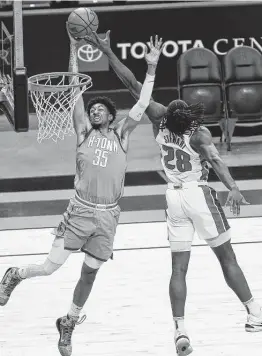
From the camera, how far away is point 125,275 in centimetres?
821

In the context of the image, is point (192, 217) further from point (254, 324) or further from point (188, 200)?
point (254, 324)

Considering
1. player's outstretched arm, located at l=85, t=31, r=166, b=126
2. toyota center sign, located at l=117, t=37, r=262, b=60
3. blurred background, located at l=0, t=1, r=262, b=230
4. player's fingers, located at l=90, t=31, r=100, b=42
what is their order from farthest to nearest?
toyota center sign, located at l=117, t=37, r=262, b=60 < blurred background, located at l=0, t=1, r=262, b=230 < player's fingers, located at l=90, t=31, r=100, b=42 < player's outstretched arm, located at l=85, t=31, r=166, b=126

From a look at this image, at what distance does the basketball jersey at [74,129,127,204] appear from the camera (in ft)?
21.2

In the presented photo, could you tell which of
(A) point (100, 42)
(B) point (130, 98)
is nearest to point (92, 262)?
(A) point (100, 42)

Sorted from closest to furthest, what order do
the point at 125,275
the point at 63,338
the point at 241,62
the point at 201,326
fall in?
the point at 63,338 < the point at 201,326 < the point at 125,275 < the point at 241,62

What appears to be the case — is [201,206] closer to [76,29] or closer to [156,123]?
[156,123]

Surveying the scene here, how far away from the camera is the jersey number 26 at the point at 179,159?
6.52m

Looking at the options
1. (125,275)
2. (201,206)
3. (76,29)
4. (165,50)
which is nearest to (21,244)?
(125,275)

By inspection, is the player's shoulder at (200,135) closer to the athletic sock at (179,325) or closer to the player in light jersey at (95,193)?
the player in light jersey at (95,193)

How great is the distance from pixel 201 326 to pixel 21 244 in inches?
109

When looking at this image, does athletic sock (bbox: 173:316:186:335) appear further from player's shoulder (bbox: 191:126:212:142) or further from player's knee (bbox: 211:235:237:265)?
player's shoulder (bbox: 191:126:212:142)

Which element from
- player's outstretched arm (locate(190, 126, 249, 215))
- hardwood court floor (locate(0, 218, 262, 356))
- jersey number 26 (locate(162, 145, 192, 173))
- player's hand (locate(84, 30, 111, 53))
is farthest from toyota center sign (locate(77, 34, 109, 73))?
player's outstretched arm (locate(190, 126, 249, 215))

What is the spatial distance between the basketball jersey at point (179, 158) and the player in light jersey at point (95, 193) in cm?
25

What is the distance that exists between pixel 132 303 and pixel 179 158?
4.83 ft
